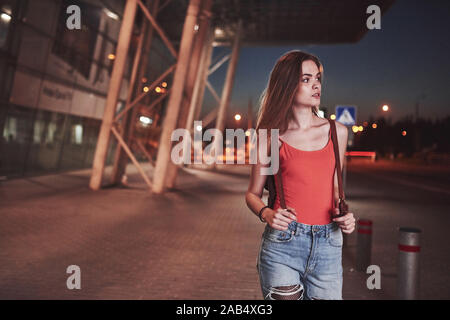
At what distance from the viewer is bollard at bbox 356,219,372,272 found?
6.26 meters

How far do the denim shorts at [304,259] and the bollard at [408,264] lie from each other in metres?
2.87

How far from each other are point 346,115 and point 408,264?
6.33 m

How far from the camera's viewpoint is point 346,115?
10.6 m

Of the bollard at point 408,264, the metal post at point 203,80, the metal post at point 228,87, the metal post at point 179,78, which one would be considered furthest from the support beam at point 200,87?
the bollard at point 408,264

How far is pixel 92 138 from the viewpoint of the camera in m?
24.9

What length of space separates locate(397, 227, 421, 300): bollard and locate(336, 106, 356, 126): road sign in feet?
19.8

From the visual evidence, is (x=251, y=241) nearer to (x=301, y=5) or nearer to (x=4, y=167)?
(x=4, y=167)

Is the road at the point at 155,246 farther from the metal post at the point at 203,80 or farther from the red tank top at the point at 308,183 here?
the metal post at the point at 203,80

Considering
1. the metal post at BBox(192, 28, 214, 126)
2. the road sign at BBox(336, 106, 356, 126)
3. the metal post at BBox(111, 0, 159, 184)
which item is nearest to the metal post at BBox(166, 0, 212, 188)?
the metal post at BBox(111, 0, 159, 184)

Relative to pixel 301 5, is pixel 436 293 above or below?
below

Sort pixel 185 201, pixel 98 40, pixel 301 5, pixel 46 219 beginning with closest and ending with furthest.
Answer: pixel 46 219, pixel 185 201, pixel 301 5, pixel 98 40

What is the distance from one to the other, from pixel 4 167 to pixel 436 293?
613 inches

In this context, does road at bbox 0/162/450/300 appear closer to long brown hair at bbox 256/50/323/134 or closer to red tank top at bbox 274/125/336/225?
red tank top at bbox 274/125/336/225

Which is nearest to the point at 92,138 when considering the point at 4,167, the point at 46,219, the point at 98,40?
the point at 98,40
